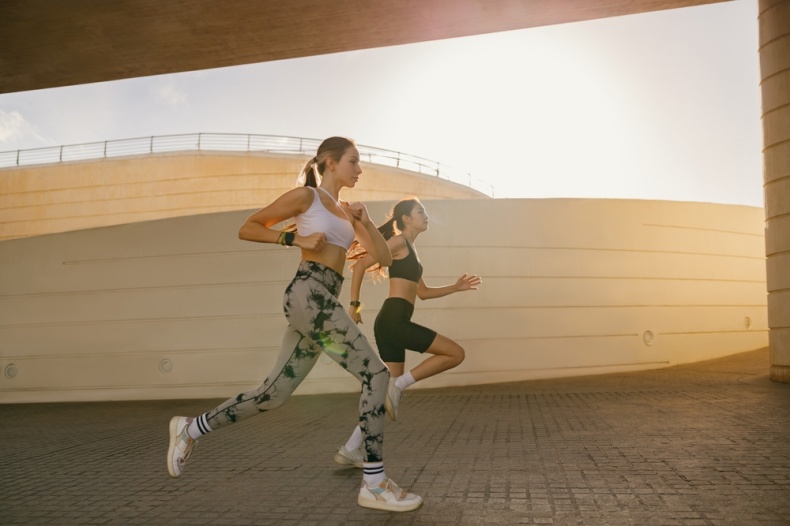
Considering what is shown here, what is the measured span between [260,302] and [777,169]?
8222 millimetres

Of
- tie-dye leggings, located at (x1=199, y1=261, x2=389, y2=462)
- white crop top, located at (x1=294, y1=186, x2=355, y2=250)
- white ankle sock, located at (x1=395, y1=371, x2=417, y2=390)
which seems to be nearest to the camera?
tie-dye leggings, located at (x1=199, y1=261, x2=389, y2=462)

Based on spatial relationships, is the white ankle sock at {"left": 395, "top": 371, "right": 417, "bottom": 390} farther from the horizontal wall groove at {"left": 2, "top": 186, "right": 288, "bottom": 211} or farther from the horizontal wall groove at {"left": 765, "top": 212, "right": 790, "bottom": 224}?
the horizontal wall groove at {"left": 2, "top": 186, "right": 288, "bottom": 211}

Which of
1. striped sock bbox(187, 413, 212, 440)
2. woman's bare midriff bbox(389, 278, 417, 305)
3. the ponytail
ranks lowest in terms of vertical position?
striped sock bbox(187, 413, 212, 440)

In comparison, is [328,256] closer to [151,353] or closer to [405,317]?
[405,317]

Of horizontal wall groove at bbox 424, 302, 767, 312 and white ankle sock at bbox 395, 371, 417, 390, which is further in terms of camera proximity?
horizontal wall groove at bbox 424, 302, 767, 312

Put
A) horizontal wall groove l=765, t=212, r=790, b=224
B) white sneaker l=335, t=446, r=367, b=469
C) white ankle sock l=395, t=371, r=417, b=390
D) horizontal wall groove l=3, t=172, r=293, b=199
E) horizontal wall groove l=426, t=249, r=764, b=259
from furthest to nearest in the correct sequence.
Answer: horizontal wall groove l=3, t=172, r=293, b=199 → horizontal wall groove l=426, t=249, r=764, b=259 → horizontal wall groove l=765, t=212, r=790, b=224 → white ankle sock l=395, t=371, r=417, b=390 → white sneaker l=335, t=446, r=367, b=469

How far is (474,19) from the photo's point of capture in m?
9.67

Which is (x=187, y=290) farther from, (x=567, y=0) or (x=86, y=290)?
(x=567, y=0)

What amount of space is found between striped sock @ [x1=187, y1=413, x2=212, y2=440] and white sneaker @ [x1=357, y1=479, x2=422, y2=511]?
40.0 inches

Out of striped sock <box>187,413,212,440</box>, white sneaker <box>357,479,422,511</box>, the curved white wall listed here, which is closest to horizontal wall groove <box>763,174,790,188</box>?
the curved white wall

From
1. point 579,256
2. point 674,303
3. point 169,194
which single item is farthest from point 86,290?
point 169,194

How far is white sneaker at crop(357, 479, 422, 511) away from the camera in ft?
10.4

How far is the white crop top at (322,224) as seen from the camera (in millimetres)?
3424

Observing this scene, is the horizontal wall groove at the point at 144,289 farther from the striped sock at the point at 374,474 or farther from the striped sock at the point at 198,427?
the striped sock at the point at 374,474
